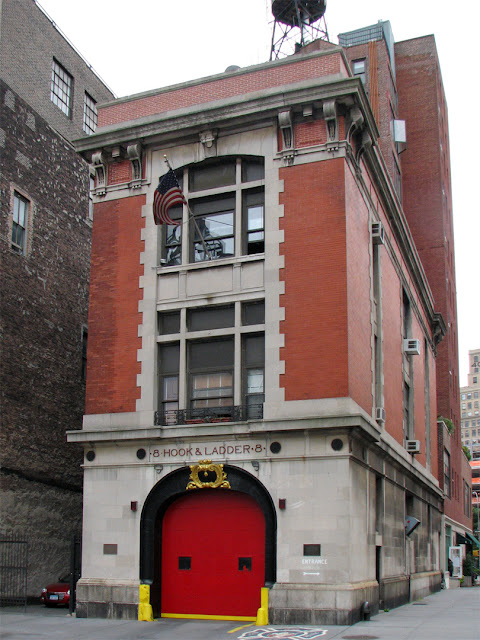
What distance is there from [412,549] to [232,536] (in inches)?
546

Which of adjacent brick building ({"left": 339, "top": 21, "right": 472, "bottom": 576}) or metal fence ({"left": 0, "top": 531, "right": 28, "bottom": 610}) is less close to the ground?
adjacent brick building ({"left": 339, "top": 21, "right": 472, "bottom": 576})

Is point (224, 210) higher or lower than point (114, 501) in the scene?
higher

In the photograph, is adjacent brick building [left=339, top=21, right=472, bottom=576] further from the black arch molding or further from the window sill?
the black arch molding

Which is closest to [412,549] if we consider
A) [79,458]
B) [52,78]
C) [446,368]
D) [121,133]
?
[79,458]

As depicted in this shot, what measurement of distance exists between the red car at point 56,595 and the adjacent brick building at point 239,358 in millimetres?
3787

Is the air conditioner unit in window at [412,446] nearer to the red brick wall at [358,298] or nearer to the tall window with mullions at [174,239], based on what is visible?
the red brick wall at [358,298]

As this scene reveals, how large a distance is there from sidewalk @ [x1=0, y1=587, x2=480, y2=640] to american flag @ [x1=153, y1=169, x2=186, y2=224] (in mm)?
11159

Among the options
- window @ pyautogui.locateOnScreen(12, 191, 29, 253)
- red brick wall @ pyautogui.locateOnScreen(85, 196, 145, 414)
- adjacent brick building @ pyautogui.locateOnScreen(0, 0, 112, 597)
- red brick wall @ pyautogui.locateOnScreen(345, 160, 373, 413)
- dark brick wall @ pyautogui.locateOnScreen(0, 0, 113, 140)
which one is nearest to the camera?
red brick wall @ pyautogui.locateOnScreen(345, 160, 373, 413)

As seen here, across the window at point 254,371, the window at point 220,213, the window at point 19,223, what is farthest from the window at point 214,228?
the window at point 19,223

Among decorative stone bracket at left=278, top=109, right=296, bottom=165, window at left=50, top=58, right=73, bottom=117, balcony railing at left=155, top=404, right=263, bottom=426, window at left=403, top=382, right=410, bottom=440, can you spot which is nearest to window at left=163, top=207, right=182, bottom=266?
decorative stone bracket at left=278, top=109, right=296, bottom=165

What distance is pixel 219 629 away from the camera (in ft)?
63.5

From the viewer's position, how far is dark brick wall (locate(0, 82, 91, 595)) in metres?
27.7

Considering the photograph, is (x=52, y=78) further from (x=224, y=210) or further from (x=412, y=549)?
(x=412, y=549)

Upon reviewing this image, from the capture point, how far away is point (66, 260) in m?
31.9
